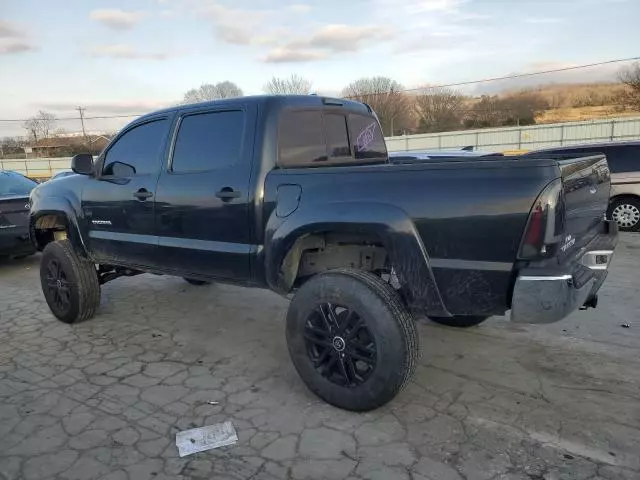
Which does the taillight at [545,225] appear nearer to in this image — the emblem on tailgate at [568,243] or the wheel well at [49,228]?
the emblem on tailgate at [568,243]

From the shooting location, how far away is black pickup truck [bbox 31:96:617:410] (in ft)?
8.54

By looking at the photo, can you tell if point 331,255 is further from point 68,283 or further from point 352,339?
point 68,283

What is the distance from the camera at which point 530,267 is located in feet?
8.47

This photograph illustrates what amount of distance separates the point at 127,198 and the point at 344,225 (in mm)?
2266

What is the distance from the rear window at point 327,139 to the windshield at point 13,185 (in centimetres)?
627

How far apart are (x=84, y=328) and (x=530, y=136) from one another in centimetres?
2960

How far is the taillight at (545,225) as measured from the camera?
2.48 meters

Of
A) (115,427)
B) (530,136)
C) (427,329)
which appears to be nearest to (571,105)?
(530,136)

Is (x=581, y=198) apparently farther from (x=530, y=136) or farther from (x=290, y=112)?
(x=530, y=136)

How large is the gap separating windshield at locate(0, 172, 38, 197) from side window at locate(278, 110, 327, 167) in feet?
20.7

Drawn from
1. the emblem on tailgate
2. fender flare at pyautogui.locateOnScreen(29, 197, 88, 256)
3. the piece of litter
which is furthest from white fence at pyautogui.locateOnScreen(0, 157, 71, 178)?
the emblem on tailgate

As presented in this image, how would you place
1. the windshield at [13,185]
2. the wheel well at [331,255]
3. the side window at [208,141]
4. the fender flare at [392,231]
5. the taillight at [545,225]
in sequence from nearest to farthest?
the taillight at [545,225], the fender flare at [392,231], the wheel well at [331,255], the side window at [208,141], the windshield at [13,185]

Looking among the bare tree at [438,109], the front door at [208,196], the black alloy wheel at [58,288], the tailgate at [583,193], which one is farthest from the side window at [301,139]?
the bare tree at [438,109]

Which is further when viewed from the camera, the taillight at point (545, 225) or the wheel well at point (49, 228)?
the wheel well at point (49, 228)
